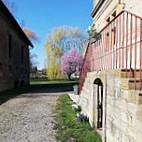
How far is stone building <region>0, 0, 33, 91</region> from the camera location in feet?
69.8

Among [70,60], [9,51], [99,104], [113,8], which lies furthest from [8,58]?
[70,60]

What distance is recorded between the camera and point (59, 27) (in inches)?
1949

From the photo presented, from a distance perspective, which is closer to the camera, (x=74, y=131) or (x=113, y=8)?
(x=74, y=131)

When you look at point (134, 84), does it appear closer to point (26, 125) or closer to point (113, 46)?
point (113, 46)

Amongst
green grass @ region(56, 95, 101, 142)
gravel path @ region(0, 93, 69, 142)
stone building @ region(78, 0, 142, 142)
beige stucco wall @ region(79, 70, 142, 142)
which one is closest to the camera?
beige stucco wall @ region(79, 70, 142, 142)

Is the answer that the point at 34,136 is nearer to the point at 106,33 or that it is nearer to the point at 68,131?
the point at 68,131

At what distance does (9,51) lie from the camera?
79.7ft

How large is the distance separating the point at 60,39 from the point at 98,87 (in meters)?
40.7

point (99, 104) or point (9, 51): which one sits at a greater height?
point (9, 51)

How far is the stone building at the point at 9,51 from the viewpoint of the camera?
21.3 metres

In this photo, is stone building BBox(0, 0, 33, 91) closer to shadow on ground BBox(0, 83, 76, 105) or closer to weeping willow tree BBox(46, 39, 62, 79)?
shadow on ground BBox(0, 83, 76, 105)

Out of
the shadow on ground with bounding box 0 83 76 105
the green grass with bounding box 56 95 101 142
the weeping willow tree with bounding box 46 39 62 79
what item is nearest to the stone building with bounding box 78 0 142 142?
the green grass with bounding box 56 95 101 142

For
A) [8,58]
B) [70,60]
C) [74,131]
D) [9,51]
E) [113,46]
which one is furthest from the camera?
[70,60]

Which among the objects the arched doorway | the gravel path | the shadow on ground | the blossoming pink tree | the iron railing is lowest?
the gravel path
